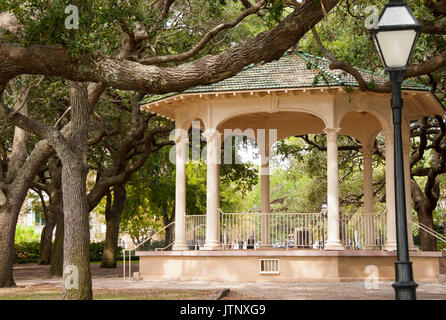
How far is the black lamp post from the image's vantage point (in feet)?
25.4

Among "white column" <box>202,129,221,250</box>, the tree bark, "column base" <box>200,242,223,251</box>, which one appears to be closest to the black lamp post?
the tree bark

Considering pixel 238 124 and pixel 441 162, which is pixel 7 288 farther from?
pixel 441 162

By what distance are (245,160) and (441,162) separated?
1019cm

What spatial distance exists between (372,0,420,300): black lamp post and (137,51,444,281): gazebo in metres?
11.5

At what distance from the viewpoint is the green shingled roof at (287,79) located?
65.2 feet

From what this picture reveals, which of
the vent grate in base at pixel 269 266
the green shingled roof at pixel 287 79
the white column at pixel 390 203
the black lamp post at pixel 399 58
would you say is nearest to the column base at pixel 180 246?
the vent grate in base at pixel 269 266

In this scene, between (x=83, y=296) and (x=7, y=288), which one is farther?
(x=7, y=288)

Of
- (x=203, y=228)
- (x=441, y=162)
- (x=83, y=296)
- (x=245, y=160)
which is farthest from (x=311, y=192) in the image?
(x=83, y=296)

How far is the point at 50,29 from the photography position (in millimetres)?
11602

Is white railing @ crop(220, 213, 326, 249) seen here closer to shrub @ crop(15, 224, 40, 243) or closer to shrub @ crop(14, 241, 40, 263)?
shrub @ crop(14, 241, 40, 263)

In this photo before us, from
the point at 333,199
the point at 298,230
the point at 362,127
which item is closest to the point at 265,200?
the point at 298,230

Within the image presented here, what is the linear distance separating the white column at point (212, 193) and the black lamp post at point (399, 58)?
12.9 metres

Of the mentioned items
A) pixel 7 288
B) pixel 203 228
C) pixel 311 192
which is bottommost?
pixel 7 288

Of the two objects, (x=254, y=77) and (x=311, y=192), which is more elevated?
(x=254, y=77)
